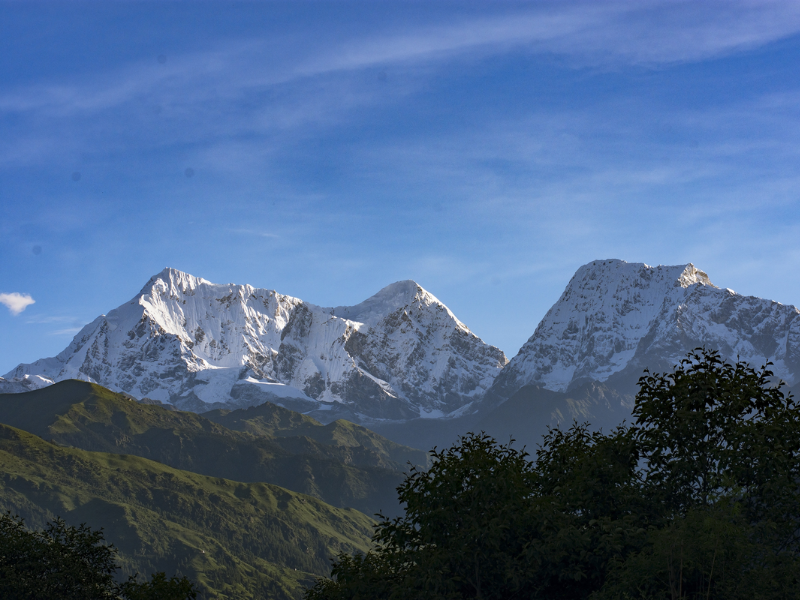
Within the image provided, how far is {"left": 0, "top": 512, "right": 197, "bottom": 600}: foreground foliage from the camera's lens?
57375 millimetres

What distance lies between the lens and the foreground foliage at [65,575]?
57.4 m

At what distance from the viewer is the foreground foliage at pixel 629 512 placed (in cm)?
4097

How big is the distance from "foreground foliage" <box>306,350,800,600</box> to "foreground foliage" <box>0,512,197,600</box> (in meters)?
13.1

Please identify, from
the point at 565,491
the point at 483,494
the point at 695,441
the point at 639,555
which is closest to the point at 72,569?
the point at 483,494

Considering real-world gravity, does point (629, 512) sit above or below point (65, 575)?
above

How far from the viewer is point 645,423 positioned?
53.3 metres

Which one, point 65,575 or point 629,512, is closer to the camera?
point 629,512

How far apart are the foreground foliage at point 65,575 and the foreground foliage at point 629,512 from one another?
43.1 feet

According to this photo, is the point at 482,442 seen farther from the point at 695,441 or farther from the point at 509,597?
the point at 695,441

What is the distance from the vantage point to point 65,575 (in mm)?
58094

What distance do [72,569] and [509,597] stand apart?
32.2 m

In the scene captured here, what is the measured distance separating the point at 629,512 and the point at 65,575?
40.1 metres

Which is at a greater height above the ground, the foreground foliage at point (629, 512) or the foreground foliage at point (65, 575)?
the foreground foliage at point (629, 512)

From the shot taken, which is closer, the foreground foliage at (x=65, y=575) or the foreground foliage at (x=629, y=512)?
the foreground foliage at (x=629, y=512)
